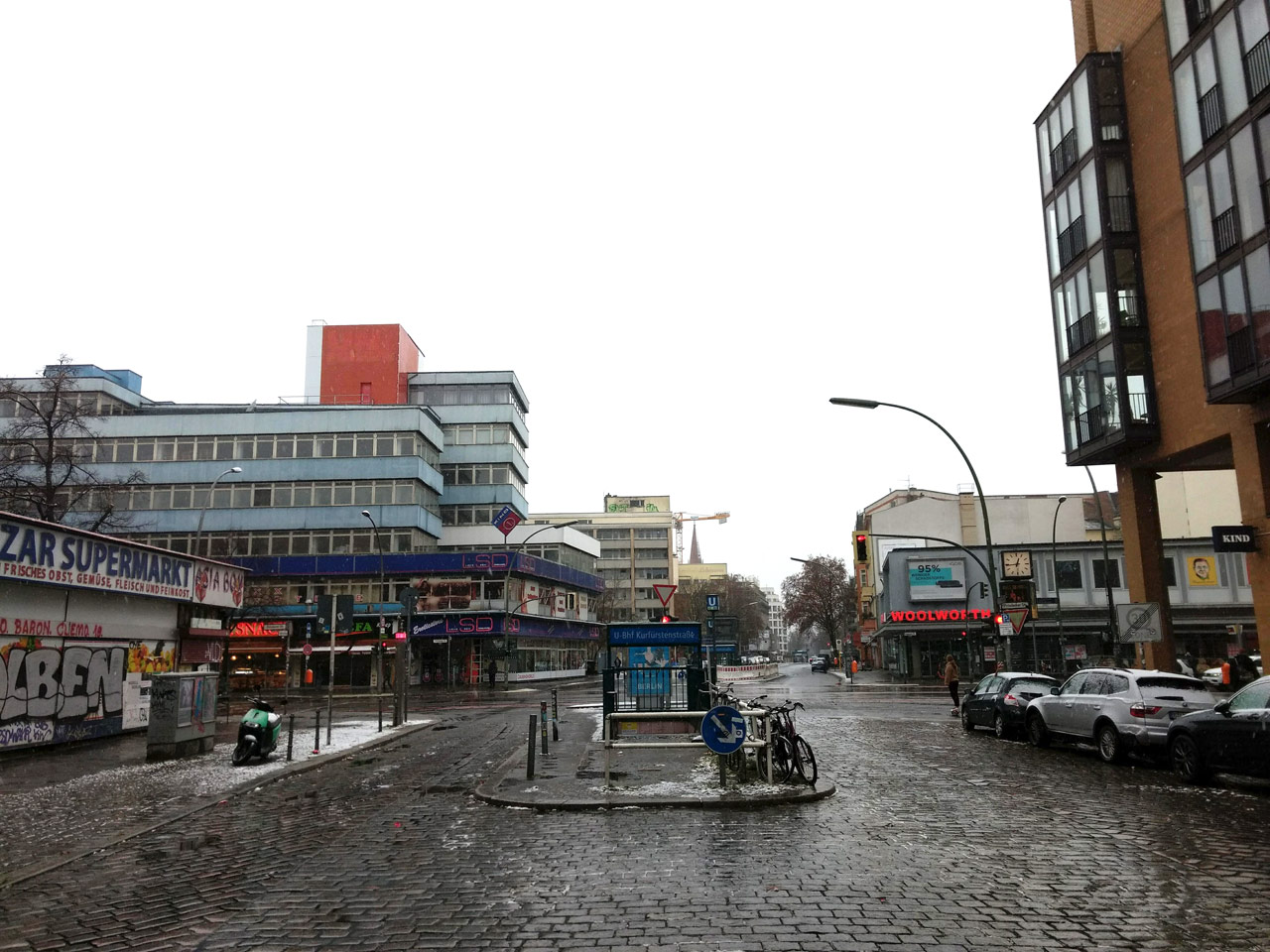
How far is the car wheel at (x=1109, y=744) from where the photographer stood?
48.8 feet

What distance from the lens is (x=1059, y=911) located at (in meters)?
6.43

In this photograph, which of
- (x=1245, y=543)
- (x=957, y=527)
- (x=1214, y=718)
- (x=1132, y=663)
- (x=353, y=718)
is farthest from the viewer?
(x=957, y=527)

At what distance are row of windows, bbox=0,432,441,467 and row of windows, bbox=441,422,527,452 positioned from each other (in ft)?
34.8

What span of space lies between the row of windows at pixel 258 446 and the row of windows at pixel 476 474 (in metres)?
9.85

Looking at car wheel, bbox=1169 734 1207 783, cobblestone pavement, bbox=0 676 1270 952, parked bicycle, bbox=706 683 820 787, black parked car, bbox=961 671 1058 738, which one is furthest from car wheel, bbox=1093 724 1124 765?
parked bicycle, bbox=706 683 820 787

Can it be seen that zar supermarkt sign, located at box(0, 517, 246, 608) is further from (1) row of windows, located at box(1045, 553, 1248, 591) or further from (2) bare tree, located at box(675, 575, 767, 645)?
(2) bare tree, located at box(675, 575, 767, 645)

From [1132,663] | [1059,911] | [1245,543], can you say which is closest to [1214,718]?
[1059,911]

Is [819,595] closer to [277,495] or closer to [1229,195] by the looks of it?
[277,495]

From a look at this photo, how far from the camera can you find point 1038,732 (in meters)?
→ 17.8

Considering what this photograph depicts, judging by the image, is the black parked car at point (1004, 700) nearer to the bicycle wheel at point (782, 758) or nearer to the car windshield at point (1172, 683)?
the car windshield at point (1172, 683)

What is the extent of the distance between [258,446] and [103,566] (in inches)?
1716

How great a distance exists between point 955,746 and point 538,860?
12.0 metres

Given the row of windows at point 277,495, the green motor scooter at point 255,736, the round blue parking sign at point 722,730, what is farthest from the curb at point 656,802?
the row of windows at point 277,495

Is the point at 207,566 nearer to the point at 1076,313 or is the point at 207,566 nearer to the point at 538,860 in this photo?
the point at 538,860
